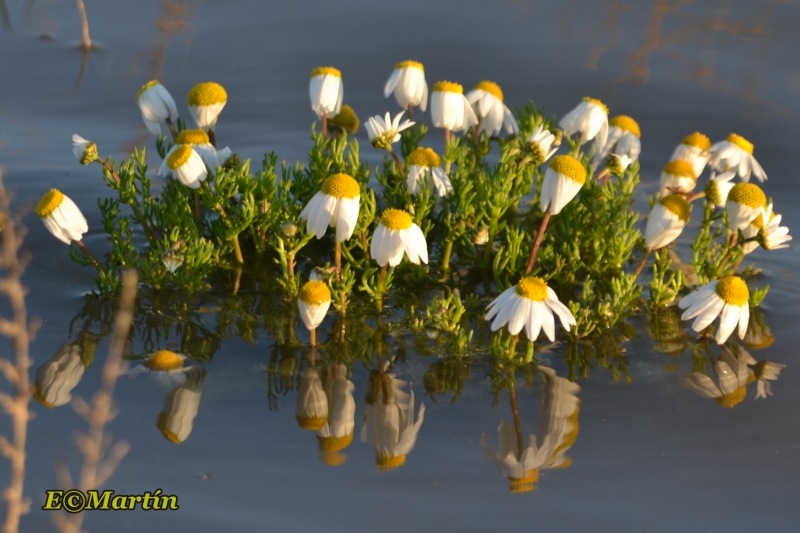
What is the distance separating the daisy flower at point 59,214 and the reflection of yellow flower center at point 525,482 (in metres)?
1.52

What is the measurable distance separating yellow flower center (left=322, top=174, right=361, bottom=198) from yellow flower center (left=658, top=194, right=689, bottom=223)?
993 millimetres

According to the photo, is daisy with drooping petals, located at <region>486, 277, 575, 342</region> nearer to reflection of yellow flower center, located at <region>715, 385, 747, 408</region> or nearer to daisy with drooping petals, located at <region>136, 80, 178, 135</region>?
reflection of yellow flower center, located at <region>715, 385, 747, 408</region>

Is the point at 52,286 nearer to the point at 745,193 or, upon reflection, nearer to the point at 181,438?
the point at 181,438

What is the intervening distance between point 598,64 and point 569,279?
8.76 ft

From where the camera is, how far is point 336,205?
2.56 meters

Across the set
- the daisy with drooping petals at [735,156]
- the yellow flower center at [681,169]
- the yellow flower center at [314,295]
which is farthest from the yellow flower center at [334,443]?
the daisy with drooping petals at [735,156]

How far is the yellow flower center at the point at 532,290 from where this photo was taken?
241cm

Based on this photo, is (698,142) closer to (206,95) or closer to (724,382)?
(724,382)

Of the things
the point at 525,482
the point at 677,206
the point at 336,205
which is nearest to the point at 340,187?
the point at 336,205

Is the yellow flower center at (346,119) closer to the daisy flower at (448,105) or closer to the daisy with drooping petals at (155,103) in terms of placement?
the daisy flower at (448,105)

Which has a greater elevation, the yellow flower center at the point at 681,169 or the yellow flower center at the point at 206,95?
the yellow flower center at the point at 206,95

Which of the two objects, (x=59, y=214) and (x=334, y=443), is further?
(x=59, y=214)

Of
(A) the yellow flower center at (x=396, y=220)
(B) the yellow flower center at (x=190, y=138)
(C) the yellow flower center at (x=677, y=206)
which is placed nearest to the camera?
(A) the yellow flower center at (x=396, y=220)

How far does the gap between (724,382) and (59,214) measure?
2.10 metres
